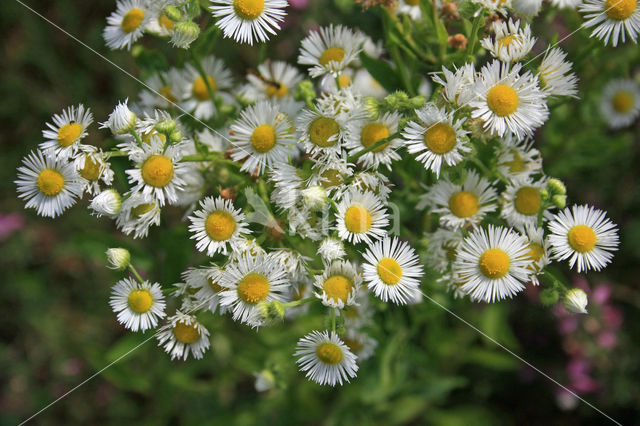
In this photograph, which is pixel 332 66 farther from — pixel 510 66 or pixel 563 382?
pixel 563 382

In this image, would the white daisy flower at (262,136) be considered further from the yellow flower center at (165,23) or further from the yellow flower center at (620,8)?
the yellow flower center at (620,8)

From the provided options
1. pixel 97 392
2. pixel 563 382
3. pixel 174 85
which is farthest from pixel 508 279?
pixel 97 392

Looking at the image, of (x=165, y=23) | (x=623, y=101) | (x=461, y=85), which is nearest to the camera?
(x=461, y=85)

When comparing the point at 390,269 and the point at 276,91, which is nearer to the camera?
the point at 390,269

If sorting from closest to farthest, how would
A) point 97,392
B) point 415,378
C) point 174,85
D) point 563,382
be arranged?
1. point 174,85
2. point 415,378
3. point 563,382
4. point 97,392

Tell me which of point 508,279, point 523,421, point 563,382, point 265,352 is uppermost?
point 563,382

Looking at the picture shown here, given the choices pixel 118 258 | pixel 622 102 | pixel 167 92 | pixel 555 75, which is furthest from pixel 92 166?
pixel 622 102

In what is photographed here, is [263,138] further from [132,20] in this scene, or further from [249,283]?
[132,20]

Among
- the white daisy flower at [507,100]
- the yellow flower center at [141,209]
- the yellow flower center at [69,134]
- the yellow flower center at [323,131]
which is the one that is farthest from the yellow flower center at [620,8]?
the yellow flower center at [69,134]
